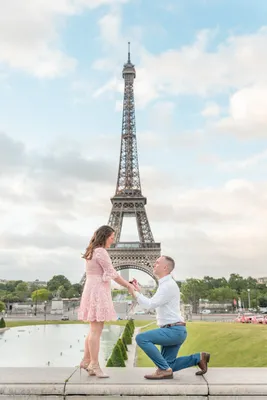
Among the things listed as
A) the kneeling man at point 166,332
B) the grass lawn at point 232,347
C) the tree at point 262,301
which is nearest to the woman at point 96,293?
the kneeling man at point 166,332

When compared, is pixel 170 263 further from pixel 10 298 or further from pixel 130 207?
pixel 10 298

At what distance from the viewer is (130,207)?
269 ft

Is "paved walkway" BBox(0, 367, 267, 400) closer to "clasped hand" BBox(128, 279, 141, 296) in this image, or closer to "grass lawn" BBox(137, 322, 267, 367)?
"clasped hand" BBox(128, 279, 141, 296)

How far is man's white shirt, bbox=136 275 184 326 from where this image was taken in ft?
22.4

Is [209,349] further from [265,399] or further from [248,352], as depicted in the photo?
[265,399]

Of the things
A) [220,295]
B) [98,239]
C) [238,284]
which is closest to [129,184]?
[220,295]

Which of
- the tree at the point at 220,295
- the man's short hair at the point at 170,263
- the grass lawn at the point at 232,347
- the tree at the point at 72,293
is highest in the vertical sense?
the tree at the point at 72,293

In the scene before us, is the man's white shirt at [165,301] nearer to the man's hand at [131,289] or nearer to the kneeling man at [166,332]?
the kneeling man at [166,332]

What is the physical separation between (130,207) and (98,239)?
7481 centimetres

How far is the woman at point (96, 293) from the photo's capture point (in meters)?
6.98

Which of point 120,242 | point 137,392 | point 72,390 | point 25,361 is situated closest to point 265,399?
point 137,392

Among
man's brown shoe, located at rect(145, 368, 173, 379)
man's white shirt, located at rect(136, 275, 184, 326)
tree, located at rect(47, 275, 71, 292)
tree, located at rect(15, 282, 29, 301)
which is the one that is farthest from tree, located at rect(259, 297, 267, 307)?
man's brown shoe, located at rect(145, 368, 173, 379)

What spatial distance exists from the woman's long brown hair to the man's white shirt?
1068 millimetres

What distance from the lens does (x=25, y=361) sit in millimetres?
25000
